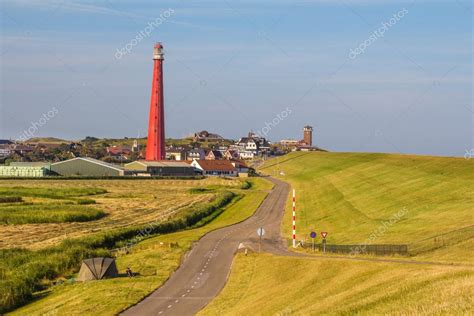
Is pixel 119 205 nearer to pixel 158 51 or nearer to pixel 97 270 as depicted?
pixel 97 270

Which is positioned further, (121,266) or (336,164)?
(336,164)

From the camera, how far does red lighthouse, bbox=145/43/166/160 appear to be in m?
159

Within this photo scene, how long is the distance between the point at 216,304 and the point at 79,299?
24.7ft

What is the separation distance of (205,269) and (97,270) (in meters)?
7.30

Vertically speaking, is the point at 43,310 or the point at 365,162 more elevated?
the point at 365,162

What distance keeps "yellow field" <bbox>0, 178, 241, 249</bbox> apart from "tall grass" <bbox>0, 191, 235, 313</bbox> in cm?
416

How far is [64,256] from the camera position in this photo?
2018 inches

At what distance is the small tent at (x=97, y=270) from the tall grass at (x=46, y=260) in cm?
265

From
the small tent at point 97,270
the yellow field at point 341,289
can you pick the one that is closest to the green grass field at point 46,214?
the small tent at point 97,270

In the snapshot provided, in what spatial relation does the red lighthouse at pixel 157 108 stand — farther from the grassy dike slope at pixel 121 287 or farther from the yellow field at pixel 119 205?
the grassy dike slope at pixel 121 287

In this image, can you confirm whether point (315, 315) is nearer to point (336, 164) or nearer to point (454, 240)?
point (454, 240)

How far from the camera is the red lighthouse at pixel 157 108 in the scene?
523ft

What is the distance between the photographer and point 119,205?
101750 millimetres

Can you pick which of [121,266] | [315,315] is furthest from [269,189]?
[315,315]
